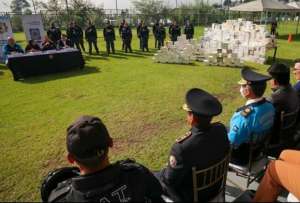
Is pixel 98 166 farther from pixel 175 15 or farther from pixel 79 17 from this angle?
pixel 175 15

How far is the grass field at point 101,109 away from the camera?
460 cm

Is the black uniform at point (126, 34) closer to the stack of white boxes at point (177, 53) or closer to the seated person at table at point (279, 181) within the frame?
the stack of white boxes at point (177, 53)

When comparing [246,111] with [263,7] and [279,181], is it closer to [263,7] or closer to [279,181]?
[279,181]

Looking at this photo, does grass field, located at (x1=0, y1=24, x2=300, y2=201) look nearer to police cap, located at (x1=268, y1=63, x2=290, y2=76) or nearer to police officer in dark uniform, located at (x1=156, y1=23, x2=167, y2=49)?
police cap, located at (x1=268, y1=63, x2=290, y2=76)

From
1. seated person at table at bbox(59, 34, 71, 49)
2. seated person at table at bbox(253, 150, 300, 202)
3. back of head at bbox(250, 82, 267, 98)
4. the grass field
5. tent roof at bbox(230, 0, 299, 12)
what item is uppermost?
tent roof at bbox(230, 0, 299, 12)

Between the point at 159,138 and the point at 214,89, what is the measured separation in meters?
3.73

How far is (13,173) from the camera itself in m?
4.34

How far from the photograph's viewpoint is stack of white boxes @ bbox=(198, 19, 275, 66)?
38.2 ft

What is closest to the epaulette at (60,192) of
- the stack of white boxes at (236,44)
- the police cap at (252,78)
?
the police cap at (252,78)

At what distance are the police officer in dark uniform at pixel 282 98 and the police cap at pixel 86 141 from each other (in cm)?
257

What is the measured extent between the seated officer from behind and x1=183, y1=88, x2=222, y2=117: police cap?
770 mm

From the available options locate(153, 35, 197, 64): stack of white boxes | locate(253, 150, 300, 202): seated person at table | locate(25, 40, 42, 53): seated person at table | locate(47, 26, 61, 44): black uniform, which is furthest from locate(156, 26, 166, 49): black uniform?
locate(253, 150, 300, 202): seated person at table

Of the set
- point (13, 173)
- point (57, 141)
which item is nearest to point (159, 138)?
point (57, 141)

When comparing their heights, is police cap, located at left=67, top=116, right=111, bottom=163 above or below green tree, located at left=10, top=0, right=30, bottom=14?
below
